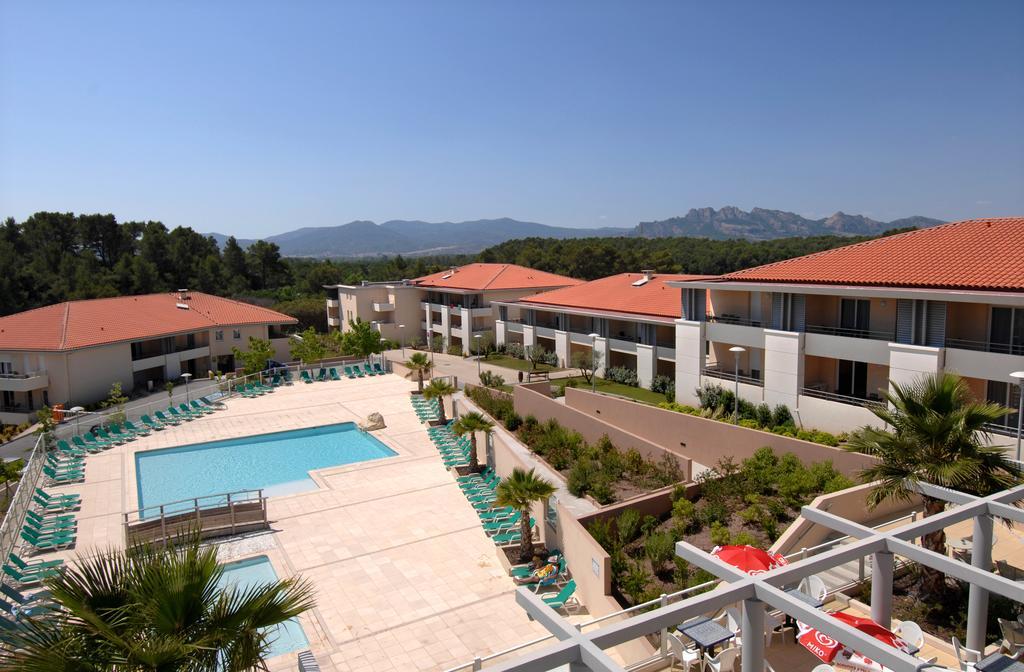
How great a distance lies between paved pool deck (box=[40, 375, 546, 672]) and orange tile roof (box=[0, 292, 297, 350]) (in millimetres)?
13600

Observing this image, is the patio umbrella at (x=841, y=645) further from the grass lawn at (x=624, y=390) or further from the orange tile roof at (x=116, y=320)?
the orange tile roof at (x=116, y=320)

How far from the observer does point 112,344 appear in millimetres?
41125

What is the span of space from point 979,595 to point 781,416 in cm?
1673

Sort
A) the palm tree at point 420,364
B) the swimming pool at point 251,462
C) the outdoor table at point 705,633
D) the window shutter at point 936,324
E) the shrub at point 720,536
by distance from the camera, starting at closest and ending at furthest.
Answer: the outdoor table at point 705,633, the shrub at point 720,536, the window shutter at point 936,324, the swimming pool at point 251,462, the palm tree at point 420,364

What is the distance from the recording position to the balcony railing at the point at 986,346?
19.1 meters

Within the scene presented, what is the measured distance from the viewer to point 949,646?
9609 millimetres

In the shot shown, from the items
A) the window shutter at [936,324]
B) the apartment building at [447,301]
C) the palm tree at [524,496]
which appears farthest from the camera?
the apartment building at [447,301]

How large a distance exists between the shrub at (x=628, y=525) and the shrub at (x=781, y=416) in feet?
31.3

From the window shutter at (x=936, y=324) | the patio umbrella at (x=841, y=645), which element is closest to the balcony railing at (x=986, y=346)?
the window shutter at (x=936, y=324)

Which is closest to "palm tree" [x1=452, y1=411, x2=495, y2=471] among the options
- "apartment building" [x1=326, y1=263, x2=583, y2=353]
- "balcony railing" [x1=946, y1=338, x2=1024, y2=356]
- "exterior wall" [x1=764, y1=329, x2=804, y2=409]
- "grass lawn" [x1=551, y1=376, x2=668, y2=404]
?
"grass lawn" [x1=551, y1=376, x2=668, y2=404]

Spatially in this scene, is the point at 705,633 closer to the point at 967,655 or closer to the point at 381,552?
the point at 967,655

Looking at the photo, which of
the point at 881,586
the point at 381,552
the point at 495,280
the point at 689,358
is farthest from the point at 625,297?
the point at 881,586

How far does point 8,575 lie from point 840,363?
26.3 m

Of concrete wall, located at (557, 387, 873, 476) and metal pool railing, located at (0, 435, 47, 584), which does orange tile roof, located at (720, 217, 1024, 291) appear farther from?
metal pool railing, located at (0, 435, 47, 584)
